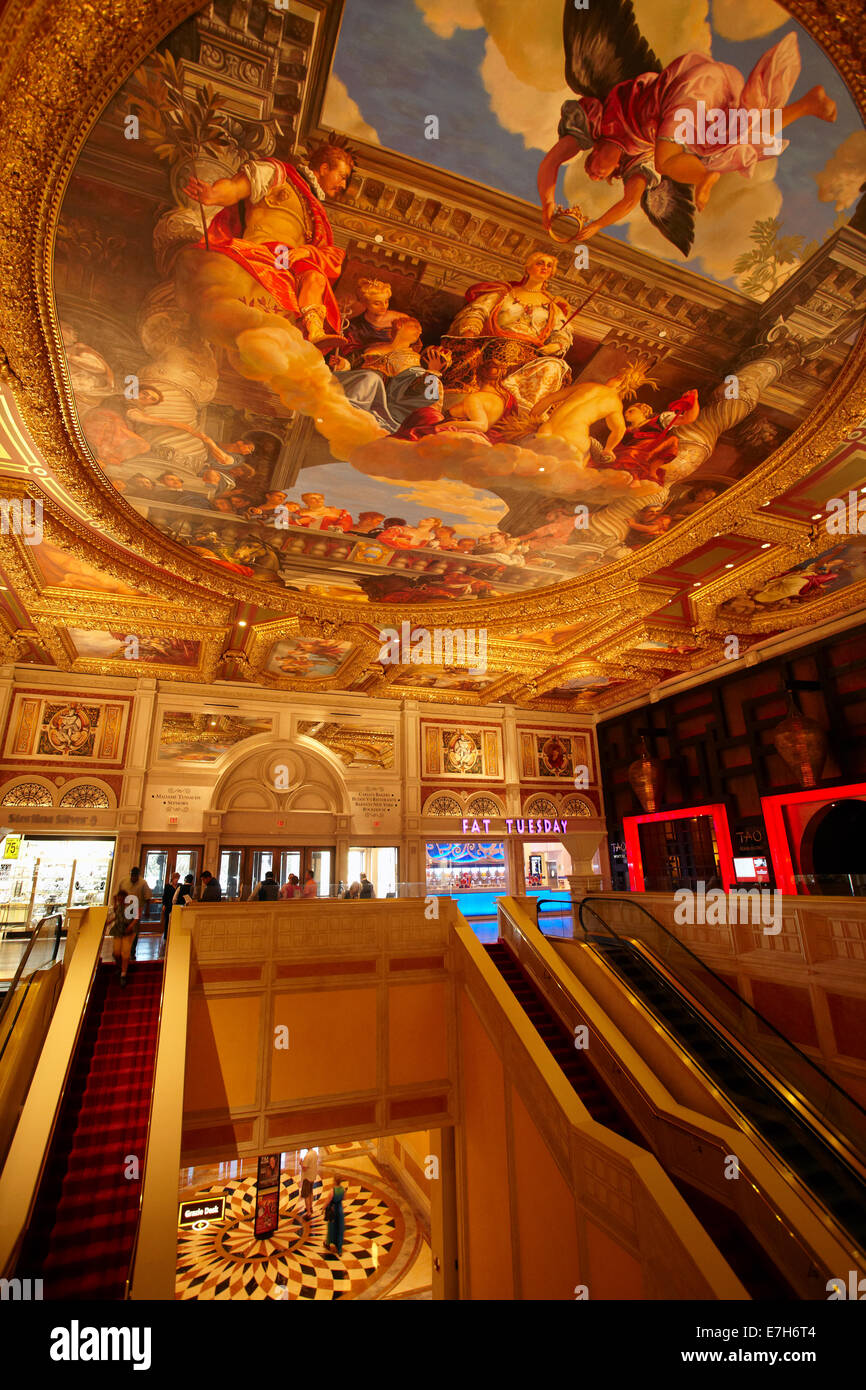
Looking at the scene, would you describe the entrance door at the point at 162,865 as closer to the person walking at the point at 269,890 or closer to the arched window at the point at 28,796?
Result: the arched window at the point at 28,796

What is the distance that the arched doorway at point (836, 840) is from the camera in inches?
565

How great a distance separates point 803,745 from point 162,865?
1526 cm

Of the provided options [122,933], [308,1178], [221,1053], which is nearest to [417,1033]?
[221,1053]

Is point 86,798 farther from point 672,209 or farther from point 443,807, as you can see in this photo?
point 672,209

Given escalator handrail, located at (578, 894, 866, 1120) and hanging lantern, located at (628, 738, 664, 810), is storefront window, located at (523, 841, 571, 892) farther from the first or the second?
escalator handrail, located at (578, 894, 866, 1120)

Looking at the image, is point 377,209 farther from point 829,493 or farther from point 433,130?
point 829,493

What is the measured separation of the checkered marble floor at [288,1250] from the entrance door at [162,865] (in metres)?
6.94

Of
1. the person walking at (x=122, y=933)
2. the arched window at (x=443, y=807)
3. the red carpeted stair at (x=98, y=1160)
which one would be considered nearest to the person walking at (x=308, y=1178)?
the arched window at (x=443, y=807)

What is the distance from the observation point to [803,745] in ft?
46.1

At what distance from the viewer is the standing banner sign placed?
14.8 meters

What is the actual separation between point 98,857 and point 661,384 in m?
15.4

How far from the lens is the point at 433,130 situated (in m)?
5.34

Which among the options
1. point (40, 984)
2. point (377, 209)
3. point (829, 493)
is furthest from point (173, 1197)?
point (829, 493)
